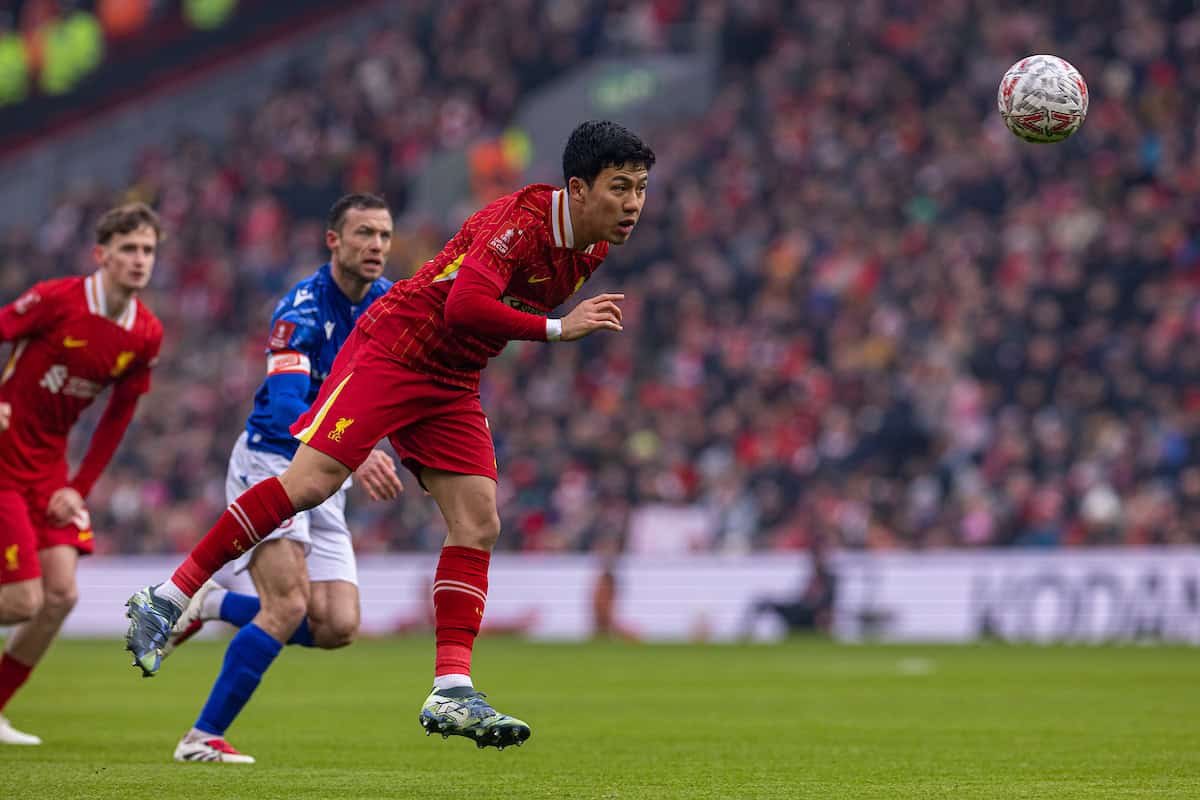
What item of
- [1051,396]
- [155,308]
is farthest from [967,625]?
[155,308]

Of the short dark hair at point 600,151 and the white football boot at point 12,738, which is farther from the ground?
the short dark hair at point 600,151

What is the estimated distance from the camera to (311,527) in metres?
9.22

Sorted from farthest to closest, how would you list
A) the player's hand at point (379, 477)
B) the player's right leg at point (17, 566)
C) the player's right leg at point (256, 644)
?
the player's right leg at point (17, 566) < the player's right leg at point (256, 644) < the player's hand at point (379, 477)

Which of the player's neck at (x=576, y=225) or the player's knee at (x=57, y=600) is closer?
the player's neck at (x=576, y=225)

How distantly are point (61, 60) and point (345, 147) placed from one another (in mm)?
9598

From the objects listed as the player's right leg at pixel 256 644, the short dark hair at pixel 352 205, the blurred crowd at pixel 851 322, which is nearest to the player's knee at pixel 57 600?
the player's right leg at pixel 256 644

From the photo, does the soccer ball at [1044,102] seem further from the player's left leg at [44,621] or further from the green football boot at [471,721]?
the player's left leg at [44,621]

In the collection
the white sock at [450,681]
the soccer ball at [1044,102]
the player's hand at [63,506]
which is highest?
the soccer ball at [1044,102]

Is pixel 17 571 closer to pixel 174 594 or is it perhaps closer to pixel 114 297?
pixel 114 297

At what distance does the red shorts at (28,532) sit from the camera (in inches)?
372

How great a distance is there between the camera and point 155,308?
32.0m

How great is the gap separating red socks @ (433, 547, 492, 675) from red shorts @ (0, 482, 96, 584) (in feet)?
9.84

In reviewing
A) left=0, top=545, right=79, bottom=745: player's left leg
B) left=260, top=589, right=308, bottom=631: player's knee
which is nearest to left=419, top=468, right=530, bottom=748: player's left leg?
left=260, top=589, right=308, bottom=631: player's knee

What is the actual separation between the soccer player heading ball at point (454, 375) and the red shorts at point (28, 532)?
255 centimetres
